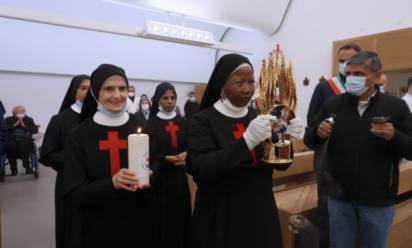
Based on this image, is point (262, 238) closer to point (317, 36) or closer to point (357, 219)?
point (357, 219)

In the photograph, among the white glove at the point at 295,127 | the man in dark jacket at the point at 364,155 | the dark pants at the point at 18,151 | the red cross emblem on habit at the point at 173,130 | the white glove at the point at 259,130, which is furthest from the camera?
the dark pants at the point at 18,151

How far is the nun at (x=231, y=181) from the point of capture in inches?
62.8

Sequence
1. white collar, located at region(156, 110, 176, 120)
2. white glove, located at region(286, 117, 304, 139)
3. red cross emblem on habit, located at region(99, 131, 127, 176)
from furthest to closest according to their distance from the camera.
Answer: white collar, located at region(156, 110, 176, 120) < red cross emblem on habit, located at region(99, 131, 127, 176) < white glove, located at region(286, 117, 304, 139)

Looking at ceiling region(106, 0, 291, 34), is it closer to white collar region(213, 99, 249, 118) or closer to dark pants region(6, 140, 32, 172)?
dark pants region(6, 140, 32, 172)

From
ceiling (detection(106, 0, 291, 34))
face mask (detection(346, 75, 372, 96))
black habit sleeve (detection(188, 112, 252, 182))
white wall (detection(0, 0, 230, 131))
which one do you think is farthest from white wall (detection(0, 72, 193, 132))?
face mask (detection(346, 75, 372, 96))

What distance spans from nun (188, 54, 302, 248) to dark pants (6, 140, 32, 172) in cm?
665

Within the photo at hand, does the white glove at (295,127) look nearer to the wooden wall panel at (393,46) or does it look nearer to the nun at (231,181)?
the nun at (231,181)

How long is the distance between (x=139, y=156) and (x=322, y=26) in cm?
849

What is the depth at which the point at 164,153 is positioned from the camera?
10.9 feet

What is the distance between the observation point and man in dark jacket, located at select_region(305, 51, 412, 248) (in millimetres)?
1940

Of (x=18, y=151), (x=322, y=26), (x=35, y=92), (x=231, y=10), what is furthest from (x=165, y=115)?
(x=35, y=92)

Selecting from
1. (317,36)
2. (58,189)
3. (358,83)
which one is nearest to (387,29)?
(317,36)

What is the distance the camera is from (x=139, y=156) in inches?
53.2

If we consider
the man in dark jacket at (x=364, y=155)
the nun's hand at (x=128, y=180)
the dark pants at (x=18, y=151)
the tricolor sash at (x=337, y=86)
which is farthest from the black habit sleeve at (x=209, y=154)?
the dark pants at (x=18, y=151)
